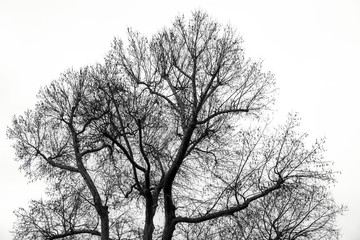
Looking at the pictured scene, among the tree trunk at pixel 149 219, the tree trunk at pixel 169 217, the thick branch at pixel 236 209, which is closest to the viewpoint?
the thick branch at pixel 236 209

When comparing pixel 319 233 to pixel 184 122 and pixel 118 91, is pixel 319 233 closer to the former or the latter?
pixel 184 122

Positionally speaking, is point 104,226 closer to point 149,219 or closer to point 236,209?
point 149,219

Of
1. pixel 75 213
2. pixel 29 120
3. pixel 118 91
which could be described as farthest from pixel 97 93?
pixel 75 213

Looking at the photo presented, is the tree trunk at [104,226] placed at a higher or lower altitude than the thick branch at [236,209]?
higher

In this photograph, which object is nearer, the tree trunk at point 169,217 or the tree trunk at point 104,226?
the tree trunk at point 169,217

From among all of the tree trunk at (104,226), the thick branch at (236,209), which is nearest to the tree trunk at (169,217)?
the thick branch at (236,209)

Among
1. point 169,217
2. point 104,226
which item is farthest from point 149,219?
point 104,226

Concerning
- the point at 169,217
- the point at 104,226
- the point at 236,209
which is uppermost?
the point at 104,226

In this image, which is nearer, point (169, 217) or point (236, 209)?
point (236, 209)

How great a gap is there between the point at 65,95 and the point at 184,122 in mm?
5568

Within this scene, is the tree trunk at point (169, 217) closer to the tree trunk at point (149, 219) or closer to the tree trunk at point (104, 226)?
the tree trunk at point (149, 219)

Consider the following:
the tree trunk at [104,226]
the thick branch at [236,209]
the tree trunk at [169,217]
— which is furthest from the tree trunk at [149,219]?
the tree trunk at [104,226]

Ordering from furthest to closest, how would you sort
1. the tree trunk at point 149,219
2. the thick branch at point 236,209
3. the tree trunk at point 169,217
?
1. the tree trunk at point 149,219
2. the tree trunk at point 169,217
3. the thick branch at point 236,209

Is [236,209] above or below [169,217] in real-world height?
below
